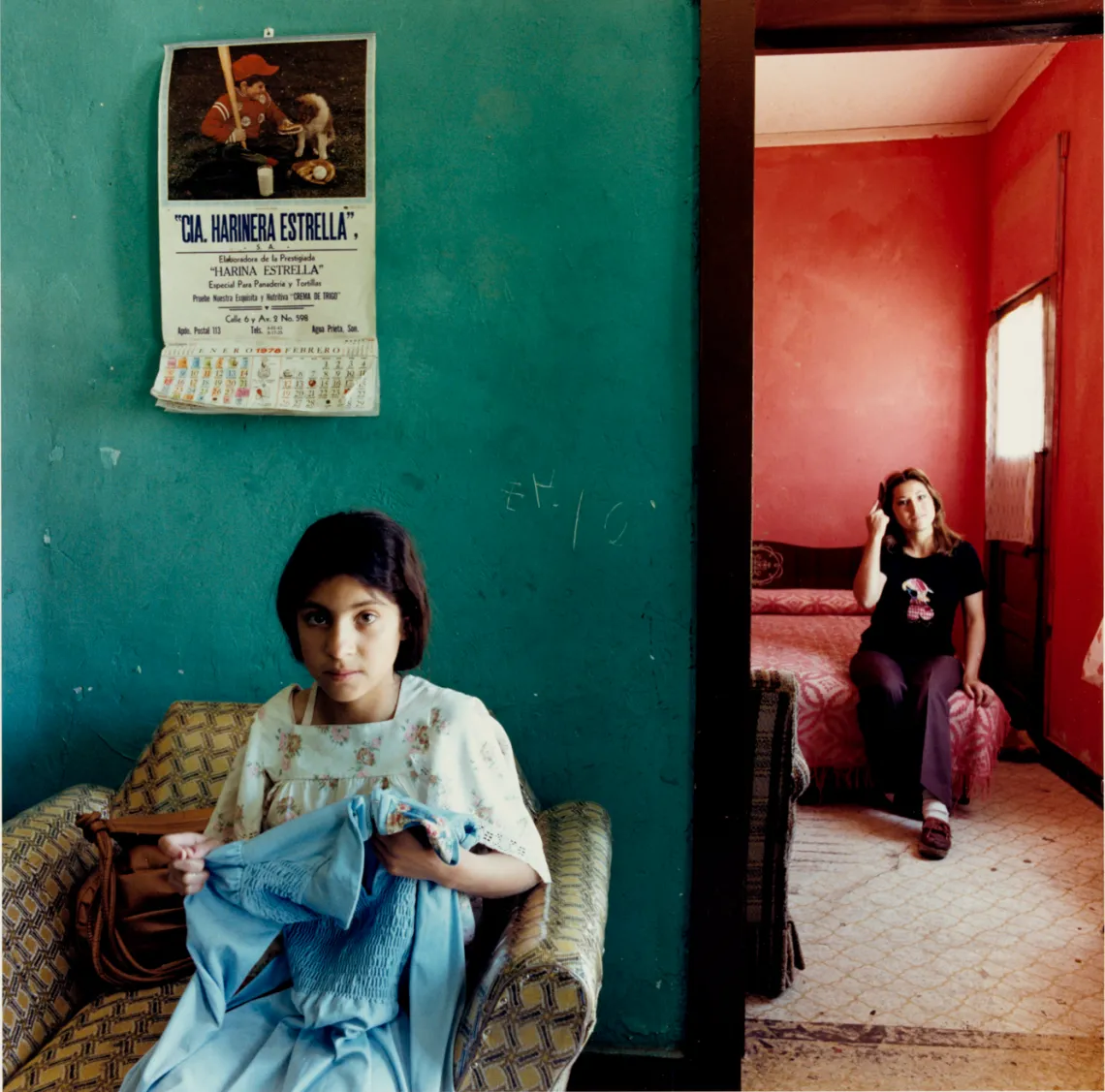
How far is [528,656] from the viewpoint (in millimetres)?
1842

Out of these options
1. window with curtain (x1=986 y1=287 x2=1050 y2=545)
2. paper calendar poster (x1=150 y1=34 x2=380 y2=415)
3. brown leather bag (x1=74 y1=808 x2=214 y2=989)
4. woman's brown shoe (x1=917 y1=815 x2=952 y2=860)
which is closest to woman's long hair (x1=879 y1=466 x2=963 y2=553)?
window with curtain (x1=986 y1=287 x2=1050 y2=545)

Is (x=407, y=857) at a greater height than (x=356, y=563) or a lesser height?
lesser

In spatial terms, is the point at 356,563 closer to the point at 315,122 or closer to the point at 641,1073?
the point at 315,122

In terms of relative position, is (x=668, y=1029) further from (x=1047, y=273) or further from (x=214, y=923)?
(x=1047, y=273)

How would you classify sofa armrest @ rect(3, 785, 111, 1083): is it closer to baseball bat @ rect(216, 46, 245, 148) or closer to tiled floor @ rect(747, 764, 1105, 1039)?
baseball bat @ rect(216, 46, 245, 148)

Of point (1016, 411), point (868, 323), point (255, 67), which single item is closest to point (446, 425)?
point (255, 67)

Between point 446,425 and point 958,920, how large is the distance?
6.85 ft

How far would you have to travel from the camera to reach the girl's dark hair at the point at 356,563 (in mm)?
1380

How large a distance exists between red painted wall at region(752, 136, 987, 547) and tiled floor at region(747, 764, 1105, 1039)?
2421 millimetres

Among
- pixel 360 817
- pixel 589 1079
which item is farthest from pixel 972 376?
pixel 360 817

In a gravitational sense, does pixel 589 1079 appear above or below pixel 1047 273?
below

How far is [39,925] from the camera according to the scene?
1482 mm

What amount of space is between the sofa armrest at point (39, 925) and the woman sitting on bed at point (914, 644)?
2.72 meters

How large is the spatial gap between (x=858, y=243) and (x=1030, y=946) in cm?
428
